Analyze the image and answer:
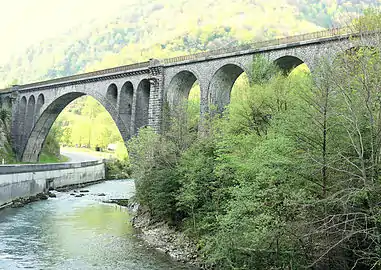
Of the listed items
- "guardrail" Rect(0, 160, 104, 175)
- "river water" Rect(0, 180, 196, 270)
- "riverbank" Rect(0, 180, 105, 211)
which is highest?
"guardrail" Rect(0, 160, 104, 175)

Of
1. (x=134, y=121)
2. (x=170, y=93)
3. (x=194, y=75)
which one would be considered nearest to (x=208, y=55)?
(x=194, y=75)

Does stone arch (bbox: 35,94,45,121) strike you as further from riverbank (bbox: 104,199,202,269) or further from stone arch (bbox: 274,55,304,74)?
stone arch (bbox: 274,55,304,74)

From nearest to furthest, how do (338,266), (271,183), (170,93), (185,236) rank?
(338,266) < (271,183) < (185,236) < (170,93)

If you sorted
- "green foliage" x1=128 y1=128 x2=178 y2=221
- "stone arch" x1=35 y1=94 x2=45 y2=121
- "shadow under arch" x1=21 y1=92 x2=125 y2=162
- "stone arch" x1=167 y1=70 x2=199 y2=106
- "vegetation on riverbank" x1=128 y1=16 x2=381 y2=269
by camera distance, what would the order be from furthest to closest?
"stone arch" x1=35 y1=94 x2=45 y2=121 < "shadow under arch" x1=21 y1=92 x2=125 y2=162 < "stone arch" x1=167 y1=70 x2=199 y2=106 < "green foliage" x1=128 y1=128 x2=178 y2=221 < "vegetation on riverbank" x1=128 y1=16 x2=381 y2=269

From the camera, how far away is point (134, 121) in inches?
1768

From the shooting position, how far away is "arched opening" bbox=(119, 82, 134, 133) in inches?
1889

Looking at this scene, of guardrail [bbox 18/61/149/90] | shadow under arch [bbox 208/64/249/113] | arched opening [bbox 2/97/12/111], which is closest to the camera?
shadow under arch [bbox 208/64/249/113]

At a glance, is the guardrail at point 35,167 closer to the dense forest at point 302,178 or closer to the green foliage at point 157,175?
the green foliage at point 157,175

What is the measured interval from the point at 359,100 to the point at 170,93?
1118 inches

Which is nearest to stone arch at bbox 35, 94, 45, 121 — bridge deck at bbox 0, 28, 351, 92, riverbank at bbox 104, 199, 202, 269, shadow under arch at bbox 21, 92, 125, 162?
shadow under arch at bbox 21, 92, 125, 162

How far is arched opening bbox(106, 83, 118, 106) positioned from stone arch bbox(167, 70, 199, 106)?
11.0 metres

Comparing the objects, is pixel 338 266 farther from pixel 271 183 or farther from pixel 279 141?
pixel 279 141

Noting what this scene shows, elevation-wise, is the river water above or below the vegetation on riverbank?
below

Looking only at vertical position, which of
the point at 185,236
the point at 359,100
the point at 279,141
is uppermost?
the point at 359,100
